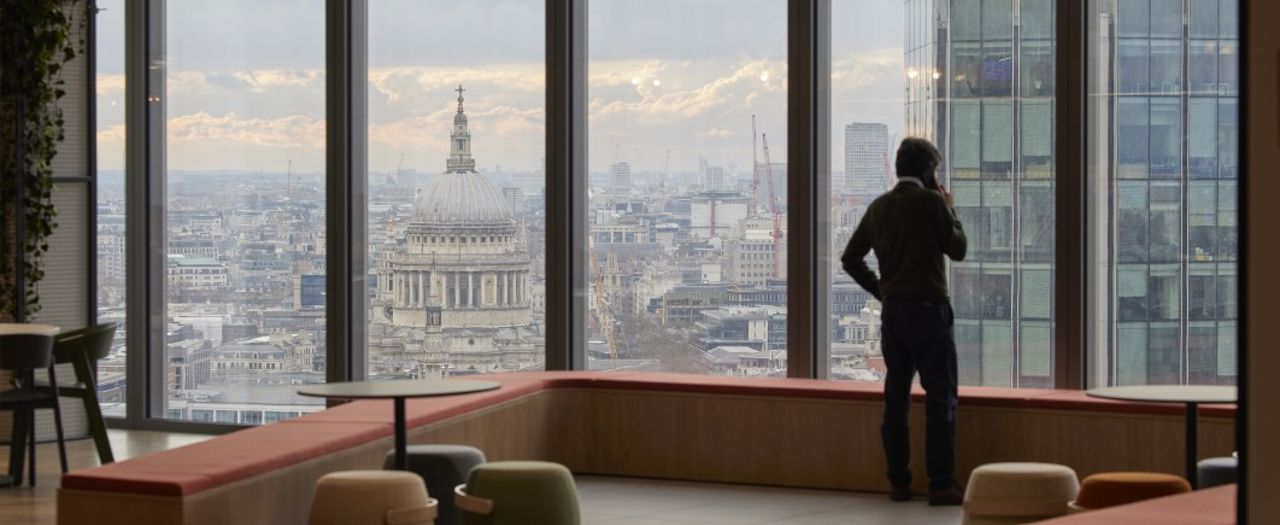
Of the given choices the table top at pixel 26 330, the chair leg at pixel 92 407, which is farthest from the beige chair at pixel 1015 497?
the table top at pixel 26 330

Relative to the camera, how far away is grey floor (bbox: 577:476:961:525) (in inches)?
276

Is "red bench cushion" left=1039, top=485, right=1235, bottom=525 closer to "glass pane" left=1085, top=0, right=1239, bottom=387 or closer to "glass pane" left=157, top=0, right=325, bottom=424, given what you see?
"glass pane" left=1085, top=0, right=1239, bottom=387

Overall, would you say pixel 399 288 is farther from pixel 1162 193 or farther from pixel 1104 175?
pixel 1162 193

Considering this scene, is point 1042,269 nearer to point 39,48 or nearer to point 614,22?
point 614,22

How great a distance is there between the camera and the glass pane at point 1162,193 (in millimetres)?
7695

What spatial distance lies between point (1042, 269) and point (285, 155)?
4.64m

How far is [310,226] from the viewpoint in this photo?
9.88 metres

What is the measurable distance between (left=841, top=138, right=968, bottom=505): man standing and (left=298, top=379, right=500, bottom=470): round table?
1.98 meters

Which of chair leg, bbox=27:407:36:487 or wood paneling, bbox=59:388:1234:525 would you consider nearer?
wood paneling, bbox=59:388:1234:525

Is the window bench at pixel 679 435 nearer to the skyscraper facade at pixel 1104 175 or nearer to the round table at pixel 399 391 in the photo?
the round table at pixel 399 391

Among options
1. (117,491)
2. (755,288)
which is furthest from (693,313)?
(117,491)

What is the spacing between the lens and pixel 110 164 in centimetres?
1028
